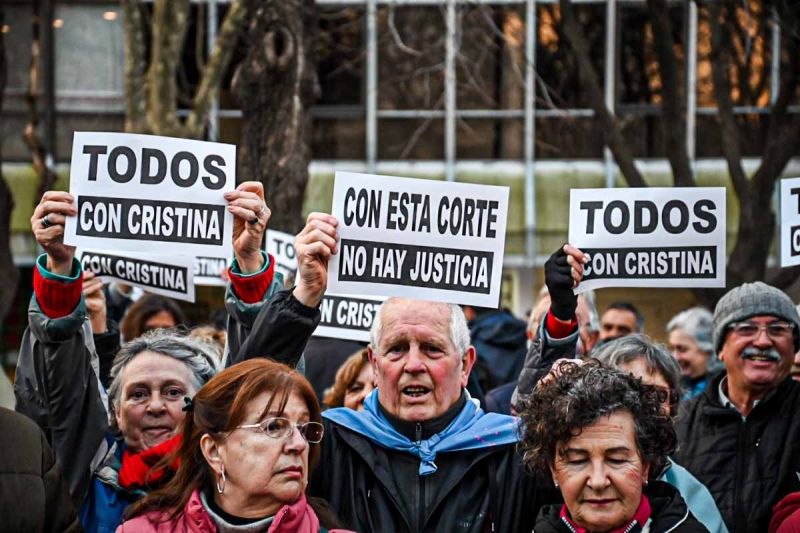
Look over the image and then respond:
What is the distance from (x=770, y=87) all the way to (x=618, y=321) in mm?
8796

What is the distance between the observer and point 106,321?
5.94m

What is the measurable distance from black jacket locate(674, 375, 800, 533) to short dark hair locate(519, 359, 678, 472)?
121cm

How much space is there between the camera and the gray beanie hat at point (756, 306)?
18.3ft

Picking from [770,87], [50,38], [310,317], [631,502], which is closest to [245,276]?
[310,317]

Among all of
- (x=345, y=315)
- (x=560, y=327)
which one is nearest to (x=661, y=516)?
(x=560, y=327)

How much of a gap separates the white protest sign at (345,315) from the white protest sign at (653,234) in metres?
1.91

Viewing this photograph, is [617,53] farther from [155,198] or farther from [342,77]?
[155,198]

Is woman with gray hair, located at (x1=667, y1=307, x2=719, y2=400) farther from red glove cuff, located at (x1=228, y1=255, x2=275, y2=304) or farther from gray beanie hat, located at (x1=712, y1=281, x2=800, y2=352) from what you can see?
red glove cuff, located at (x1=228, y1=255, x2=275, y2=304)

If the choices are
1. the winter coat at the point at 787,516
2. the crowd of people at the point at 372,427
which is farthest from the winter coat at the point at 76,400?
the winter coat at the point at 787,516

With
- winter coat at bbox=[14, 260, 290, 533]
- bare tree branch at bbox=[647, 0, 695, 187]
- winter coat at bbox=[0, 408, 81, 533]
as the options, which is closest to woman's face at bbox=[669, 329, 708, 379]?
bare tree branch at bbox=[647, 0, 695, 187]

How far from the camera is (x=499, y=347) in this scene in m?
8.89

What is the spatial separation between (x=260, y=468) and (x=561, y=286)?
52.6 inches

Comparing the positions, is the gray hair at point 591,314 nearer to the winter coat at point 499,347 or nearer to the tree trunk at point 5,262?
the winter coat at point 499,347

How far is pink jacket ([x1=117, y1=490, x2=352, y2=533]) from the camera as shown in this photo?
3.93 metres
